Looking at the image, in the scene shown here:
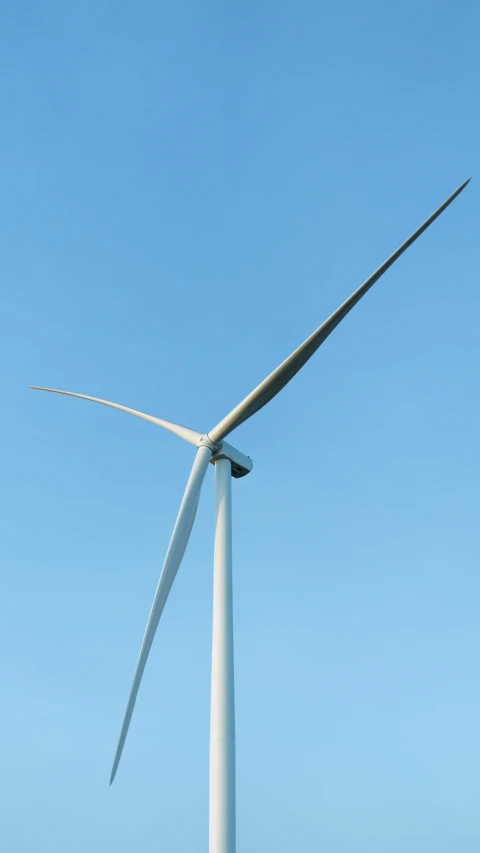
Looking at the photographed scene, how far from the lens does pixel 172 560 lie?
2112 centimetres

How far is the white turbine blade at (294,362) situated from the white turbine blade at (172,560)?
1.05 meters

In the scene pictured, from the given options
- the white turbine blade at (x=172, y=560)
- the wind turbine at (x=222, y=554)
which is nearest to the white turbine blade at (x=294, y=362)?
the wind turbine at (x=222, y=554)

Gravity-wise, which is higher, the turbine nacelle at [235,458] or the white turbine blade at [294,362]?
the white turbine blade at [294,362]

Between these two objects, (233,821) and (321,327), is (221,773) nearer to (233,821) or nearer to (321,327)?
(233,821)

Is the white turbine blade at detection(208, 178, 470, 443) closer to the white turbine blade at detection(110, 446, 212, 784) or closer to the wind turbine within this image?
the wind turbine

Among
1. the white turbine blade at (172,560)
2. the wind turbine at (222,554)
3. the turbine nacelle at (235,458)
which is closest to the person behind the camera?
the wind turbine at (222,554)

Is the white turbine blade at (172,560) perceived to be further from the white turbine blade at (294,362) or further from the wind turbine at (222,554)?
the white turbine blade at (294,362)

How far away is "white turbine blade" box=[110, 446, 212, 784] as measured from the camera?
18.3 meters

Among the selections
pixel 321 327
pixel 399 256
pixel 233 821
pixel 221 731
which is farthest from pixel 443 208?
pixel 233 821

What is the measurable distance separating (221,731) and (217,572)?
3.88 meters

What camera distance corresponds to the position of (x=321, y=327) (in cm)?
2177

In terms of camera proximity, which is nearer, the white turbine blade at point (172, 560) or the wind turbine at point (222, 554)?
the wind turbine at point (222, 554)

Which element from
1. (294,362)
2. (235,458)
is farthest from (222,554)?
(294,362)

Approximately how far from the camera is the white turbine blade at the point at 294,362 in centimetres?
2169
